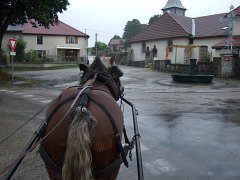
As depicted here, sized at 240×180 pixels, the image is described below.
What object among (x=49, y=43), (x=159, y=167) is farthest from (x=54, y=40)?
(x=159, y=167)

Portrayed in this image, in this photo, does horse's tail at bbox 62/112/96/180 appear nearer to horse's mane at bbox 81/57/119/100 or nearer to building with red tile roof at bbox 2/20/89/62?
horse's mane at bbox 81/57/119/100

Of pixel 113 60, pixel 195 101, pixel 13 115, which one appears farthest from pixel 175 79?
pixel 113 60

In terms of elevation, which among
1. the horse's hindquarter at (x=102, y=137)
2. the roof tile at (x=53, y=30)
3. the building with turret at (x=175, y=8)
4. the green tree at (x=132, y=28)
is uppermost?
the building with turret at (x=175, y=8)

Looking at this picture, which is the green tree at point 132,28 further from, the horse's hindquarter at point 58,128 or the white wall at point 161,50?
the horse's hindquarter at point 58,128

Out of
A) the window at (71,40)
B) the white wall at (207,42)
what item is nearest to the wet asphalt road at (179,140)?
the white wall at (207,42)

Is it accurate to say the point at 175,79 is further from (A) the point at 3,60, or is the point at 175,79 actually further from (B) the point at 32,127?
(A) the point at 3,60

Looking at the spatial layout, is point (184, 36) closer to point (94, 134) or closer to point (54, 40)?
point (54, 40)

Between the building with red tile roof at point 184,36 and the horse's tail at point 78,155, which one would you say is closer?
the horse's tail at point 78,155

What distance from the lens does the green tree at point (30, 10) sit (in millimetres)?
24859

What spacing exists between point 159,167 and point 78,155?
3.68 meters

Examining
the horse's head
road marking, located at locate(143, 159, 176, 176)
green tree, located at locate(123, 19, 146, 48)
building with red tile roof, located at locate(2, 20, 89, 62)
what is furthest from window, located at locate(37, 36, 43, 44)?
the horse's head

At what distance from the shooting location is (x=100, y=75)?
12.8 feet

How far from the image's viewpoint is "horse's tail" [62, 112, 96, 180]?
2756 millimetres

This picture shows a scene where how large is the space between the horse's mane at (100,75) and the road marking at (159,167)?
2438 mm
